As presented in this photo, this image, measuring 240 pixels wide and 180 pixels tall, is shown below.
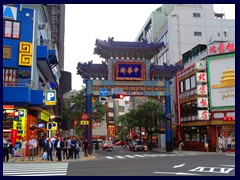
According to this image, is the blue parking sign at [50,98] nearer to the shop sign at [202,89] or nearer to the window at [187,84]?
the shop sign at [202,89]

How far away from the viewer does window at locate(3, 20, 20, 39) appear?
1227 inches

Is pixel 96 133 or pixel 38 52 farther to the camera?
pixel 96 133

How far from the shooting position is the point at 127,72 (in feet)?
129

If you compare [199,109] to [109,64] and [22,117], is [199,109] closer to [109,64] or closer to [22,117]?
[109,64]

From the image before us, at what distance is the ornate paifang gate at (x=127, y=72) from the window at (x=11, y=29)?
9415mm

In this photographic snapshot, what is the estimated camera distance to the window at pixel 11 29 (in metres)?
31.2

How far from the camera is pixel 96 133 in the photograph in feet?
317

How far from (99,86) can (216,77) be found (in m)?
13.8

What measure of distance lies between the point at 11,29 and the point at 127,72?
1457 cm

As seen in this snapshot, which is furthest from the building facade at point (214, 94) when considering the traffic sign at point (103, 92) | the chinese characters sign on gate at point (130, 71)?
the traffic sign at point (103, 92)

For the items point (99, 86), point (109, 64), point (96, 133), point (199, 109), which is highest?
point (109, 64)

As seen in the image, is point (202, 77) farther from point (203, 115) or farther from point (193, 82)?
point (203, 115)
